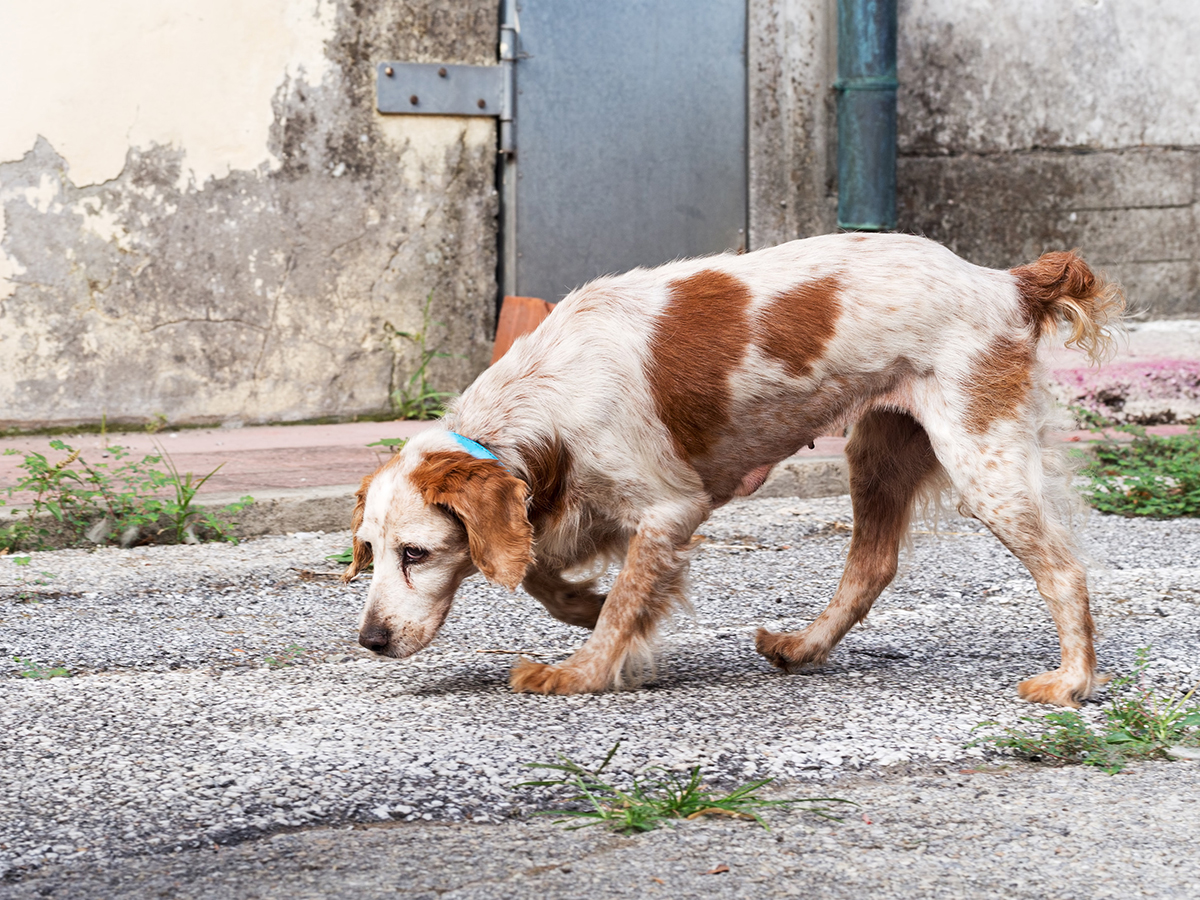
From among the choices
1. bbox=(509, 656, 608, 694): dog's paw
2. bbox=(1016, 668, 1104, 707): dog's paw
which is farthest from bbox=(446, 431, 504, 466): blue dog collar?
bbox=(1016, 668, 1104, 707): dog's paw

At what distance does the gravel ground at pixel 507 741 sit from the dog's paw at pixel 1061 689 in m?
0.06

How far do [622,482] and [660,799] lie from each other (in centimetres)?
97

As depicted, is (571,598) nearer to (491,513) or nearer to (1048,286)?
(491,513)

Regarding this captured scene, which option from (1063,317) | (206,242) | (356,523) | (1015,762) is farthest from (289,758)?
(206,242)

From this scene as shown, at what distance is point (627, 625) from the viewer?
3334 millimetres

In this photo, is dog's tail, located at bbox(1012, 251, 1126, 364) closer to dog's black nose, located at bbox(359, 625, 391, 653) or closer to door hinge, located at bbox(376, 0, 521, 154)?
dog's black nose, located at bbox(359, 625, 391, 653)

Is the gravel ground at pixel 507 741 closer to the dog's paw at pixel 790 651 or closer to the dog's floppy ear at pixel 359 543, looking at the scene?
the dog's paw at pixel 790 651

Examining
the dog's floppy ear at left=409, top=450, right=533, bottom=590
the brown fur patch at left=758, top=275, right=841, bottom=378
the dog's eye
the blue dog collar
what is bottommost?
the dog's eye

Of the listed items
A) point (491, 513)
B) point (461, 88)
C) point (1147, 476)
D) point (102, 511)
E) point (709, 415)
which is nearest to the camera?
point (491, 513)

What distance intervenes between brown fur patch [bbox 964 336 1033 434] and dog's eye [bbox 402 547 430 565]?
53.8 inches

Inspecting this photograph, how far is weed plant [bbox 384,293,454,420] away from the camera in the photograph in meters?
6.95

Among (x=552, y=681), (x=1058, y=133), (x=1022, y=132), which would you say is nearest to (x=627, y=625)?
(x=552, y=681)

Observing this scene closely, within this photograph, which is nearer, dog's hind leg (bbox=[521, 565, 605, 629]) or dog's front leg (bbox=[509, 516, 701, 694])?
dog's front leg (bbox=[509, 516, 701, 694])

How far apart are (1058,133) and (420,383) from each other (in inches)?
152
